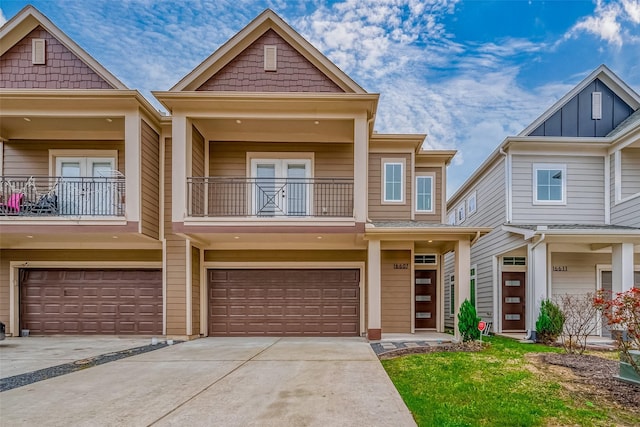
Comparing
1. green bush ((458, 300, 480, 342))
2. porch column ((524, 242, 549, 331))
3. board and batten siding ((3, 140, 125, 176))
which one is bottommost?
green bush ((458, 300, 480, 342))

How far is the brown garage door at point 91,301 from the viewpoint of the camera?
10.9 m

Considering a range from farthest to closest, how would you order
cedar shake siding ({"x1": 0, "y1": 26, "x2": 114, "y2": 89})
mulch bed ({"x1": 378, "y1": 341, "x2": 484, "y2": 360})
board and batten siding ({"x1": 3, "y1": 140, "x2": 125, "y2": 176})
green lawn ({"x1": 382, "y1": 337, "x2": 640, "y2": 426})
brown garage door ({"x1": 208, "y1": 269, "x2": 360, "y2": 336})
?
brown garage door ({"x1": 208, "y1": 269, "x2": 360, "y2": 336}), board and batten siding ({"x1": 3, "y1": 140, "x2": 125, "y2": 176}), cedar shake siding ({"x1": 0, "y1": 26, "x2": 114, "y2": 89}), mulch bed ({"x1": 378, "y1": 341, "x2": 484, "y2": 360}), green lawn ({"x1": 382, "y1": 337, "x2": 640, "y2": 426})

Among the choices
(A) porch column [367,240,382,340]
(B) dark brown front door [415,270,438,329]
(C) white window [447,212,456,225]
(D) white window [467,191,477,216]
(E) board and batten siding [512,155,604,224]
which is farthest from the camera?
(C) white window [447,212,456,225]

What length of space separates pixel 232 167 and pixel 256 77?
255 centimetres

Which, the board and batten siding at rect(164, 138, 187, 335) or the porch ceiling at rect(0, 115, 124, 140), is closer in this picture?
the porch ceiling at rect(0, 115, 124, 140)

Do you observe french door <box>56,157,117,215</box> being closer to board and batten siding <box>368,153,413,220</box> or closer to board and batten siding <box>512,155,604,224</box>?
board and batten siding <box>368,153,413,220</box>

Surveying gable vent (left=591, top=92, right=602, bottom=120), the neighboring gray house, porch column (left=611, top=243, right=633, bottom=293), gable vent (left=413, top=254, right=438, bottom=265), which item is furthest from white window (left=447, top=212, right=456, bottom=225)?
porch column (left=611, top=243, right=633, bottom=293)

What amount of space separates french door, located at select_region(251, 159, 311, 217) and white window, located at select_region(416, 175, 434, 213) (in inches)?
136

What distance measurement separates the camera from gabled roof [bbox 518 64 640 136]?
11.7 metres

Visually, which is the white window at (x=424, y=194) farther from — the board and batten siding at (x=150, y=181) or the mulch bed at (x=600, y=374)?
the board and batten siding at (x=150, y=181)

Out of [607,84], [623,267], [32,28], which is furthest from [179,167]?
[607,84]

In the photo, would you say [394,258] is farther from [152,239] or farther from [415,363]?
[152,239]

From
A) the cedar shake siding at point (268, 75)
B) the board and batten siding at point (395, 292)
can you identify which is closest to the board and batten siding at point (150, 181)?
the cedar shake siding at point (268, 75)

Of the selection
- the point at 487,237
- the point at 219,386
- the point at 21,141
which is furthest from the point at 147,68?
the point at 219,386
